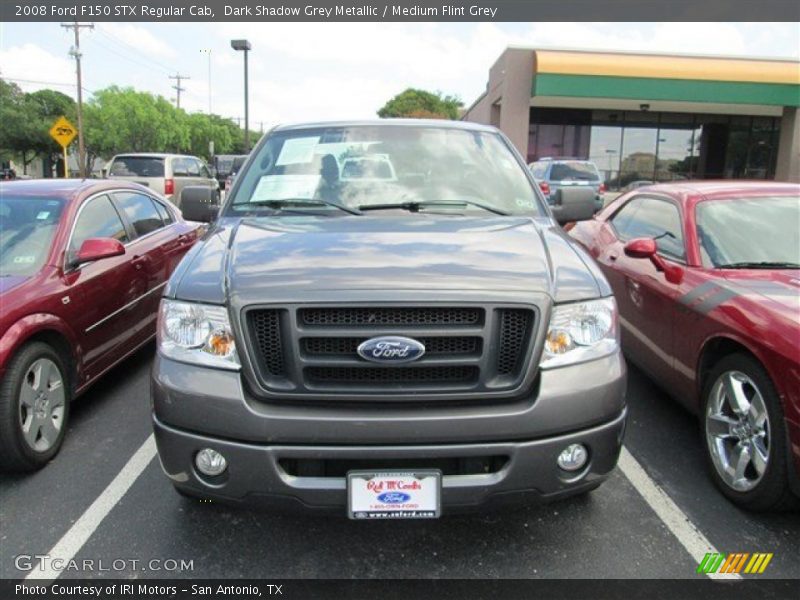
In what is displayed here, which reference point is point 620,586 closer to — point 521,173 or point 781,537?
point 781,537

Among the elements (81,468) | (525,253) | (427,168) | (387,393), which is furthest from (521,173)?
(81,468)

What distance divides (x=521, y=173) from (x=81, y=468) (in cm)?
304

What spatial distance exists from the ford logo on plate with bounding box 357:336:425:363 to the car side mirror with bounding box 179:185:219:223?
201cm

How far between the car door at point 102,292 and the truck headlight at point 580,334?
303 centimetres

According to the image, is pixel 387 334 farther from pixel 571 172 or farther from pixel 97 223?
pixel 571 172

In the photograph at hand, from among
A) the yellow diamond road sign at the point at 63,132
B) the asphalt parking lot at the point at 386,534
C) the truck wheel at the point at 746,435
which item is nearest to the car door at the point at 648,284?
the truck wheel at the point at 746,435

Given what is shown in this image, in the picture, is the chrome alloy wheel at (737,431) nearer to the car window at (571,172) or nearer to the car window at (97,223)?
the car window at (97,223)

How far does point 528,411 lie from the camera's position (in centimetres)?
234

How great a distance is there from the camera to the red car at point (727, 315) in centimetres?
295

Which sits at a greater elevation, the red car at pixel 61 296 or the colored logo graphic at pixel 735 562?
the red car at pixel 61 296

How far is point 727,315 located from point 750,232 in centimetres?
98

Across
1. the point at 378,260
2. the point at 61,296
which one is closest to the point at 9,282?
the point at 61,296

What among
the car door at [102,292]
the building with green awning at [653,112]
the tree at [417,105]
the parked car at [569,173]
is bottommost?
the car door at [102,292]

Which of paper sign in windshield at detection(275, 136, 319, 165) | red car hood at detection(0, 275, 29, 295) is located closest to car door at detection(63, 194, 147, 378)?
red car hood at detection(0, 275, 29, 295)
